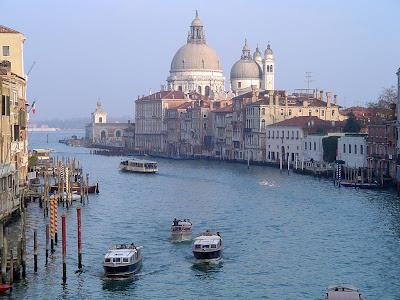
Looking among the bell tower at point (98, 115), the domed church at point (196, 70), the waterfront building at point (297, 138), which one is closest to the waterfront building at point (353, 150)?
the waterfront building at point (297, 138)

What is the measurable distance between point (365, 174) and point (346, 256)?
25.4 metres

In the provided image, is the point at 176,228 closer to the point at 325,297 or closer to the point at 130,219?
the point at 130,219

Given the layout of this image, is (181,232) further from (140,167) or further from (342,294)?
(140,167)

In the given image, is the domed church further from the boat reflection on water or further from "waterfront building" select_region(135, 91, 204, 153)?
the boat reflection on water

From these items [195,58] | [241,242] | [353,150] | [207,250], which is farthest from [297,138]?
[195,58]

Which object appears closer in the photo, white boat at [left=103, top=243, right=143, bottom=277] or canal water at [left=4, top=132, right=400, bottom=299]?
canal water at [left=4, top=132, right=400, bottom=299]

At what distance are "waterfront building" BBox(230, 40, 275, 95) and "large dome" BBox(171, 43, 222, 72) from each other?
4.94 meters

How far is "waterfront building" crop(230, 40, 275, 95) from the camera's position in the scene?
105938mm

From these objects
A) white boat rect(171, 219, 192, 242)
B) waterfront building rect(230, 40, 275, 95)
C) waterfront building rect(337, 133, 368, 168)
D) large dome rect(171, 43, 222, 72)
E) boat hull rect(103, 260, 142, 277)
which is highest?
large dome rect(171, 43, 222, 72)

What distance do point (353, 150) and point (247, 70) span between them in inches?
2102

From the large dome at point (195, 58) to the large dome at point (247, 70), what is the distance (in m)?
5.40

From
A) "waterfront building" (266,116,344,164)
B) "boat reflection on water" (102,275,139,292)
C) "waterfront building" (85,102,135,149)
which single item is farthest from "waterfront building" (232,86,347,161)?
"boat reflection on water" (102,275,139,292)

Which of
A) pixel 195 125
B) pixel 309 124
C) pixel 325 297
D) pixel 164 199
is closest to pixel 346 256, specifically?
pixel 325 297

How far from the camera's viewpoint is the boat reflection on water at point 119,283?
21.5m
